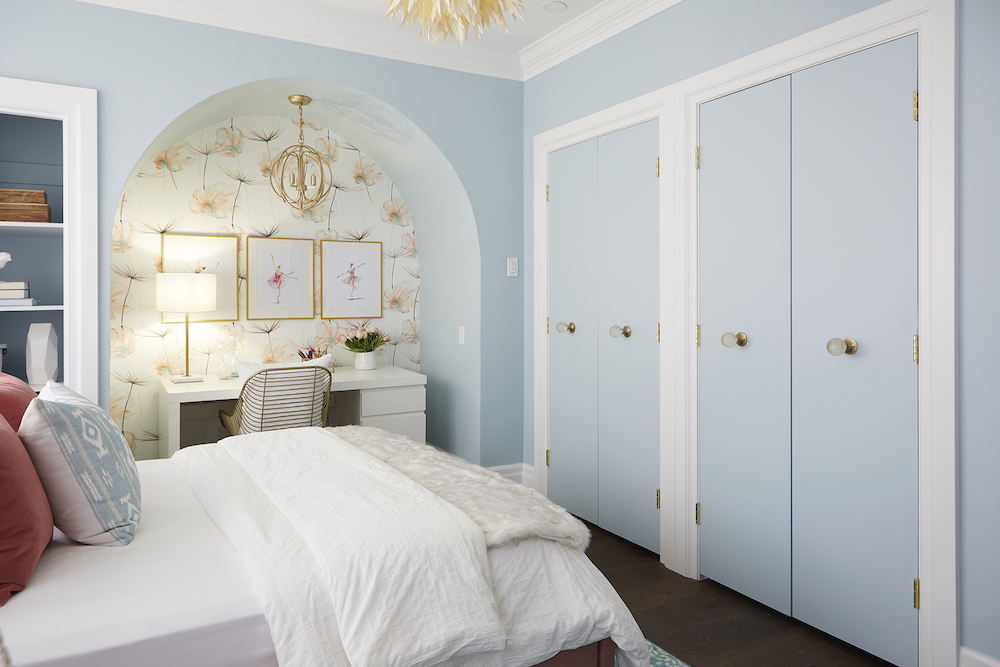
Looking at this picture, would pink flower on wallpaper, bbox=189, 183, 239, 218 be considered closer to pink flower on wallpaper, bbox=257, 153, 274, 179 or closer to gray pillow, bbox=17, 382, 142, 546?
pink flower on wallpaper, bbox=257, 153, 274, 179

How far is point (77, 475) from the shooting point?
4.89 feet

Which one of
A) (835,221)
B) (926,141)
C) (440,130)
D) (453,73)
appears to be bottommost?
(835,221)

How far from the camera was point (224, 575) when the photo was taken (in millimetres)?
1378

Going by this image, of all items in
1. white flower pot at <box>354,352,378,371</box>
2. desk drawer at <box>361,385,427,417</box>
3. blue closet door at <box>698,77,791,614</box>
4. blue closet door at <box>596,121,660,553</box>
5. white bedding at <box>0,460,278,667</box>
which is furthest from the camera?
white flower pot at <box>354,352,378,371</box>

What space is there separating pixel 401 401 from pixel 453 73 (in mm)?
1877

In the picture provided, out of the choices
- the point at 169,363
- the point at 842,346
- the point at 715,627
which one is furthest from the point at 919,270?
the point at 169,363

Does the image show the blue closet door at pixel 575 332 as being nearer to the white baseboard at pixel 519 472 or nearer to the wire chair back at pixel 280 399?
the white baseboard at pixel 519 472

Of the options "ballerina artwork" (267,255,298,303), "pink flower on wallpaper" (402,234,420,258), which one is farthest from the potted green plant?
"pink flower on wallpaper" (402,234,420,258)

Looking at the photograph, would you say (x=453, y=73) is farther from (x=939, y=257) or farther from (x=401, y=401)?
(x=939, y=257)

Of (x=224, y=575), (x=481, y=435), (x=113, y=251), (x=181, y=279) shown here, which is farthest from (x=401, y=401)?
(x=224, y=575)

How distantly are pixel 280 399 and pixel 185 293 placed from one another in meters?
0.85

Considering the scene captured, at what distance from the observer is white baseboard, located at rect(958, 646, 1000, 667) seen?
71.7 inches

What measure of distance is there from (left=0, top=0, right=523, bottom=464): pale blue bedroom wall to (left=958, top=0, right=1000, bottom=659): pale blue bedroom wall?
7.63ft

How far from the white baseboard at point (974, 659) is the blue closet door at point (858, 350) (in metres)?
0.13
